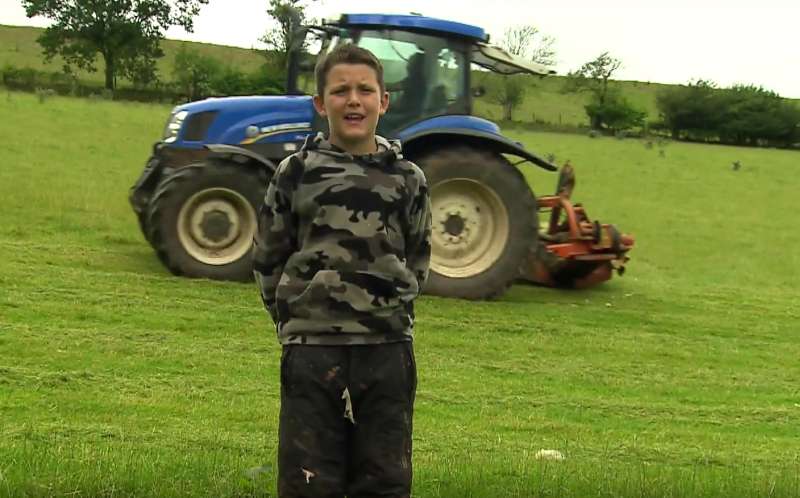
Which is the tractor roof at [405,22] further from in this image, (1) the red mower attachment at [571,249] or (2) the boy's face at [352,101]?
(2) the boy's face at [352,101]

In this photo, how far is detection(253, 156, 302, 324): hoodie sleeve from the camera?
2.97 metres

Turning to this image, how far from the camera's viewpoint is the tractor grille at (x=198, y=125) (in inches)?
387

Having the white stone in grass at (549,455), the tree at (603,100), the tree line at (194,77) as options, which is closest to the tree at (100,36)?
the tree line at (194,77)

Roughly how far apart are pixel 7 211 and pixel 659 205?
13.6 meters

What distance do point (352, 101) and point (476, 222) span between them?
270 inches

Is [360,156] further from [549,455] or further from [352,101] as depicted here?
[549,455]

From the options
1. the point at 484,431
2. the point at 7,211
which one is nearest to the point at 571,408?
the point at 484,431

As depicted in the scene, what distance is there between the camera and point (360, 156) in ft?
9.70

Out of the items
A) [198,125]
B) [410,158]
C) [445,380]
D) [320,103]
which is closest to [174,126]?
[198,125]

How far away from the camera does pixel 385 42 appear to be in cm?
948

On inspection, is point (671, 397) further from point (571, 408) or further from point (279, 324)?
point (279, 324)

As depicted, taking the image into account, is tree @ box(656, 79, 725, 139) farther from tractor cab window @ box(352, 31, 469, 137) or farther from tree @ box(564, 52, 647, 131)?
tractor cab window @ box(352, 31, 469, 137)

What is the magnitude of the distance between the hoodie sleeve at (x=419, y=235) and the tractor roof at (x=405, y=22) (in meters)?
6.55

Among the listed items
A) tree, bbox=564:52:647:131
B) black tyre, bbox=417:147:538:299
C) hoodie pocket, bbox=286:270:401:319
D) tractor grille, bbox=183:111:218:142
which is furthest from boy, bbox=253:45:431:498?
tree, bbox=564:52:647:131
